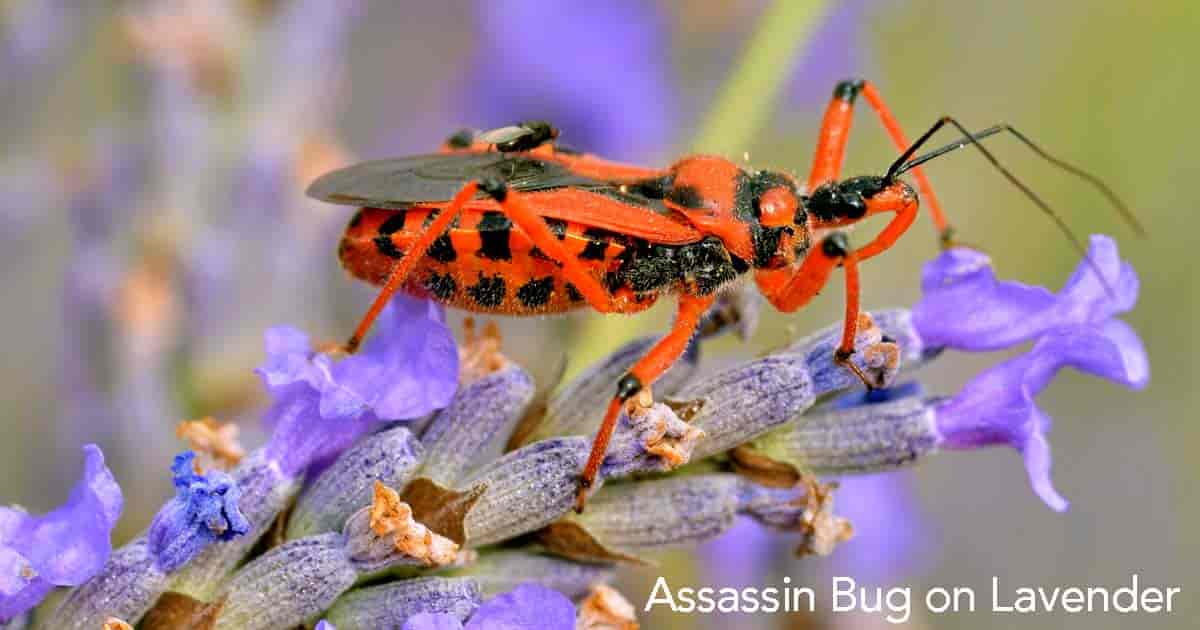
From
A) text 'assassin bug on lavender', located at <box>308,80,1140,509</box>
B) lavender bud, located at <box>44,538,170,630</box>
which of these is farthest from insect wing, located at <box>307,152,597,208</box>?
lavender bud, located at <box>44,538,170,630</box>

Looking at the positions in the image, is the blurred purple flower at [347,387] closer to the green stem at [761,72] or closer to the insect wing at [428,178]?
the insect wing at [428,178]

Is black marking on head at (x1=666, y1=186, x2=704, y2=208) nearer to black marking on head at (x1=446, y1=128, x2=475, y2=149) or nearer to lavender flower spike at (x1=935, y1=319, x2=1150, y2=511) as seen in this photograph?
black marking on head at (x1=446, y1=128, x2=475, y2=149)

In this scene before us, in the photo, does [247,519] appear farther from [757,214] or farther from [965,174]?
[965,174]

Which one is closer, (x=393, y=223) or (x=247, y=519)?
(x=247, y=519)

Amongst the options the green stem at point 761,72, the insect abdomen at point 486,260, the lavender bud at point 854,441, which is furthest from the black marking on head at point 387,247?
the green stem at point 761,72

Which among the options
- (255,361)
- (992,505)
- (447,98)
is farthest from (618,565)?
(992,505)

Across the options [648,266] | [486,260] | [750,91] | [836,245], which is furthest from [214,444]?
[750,91]
